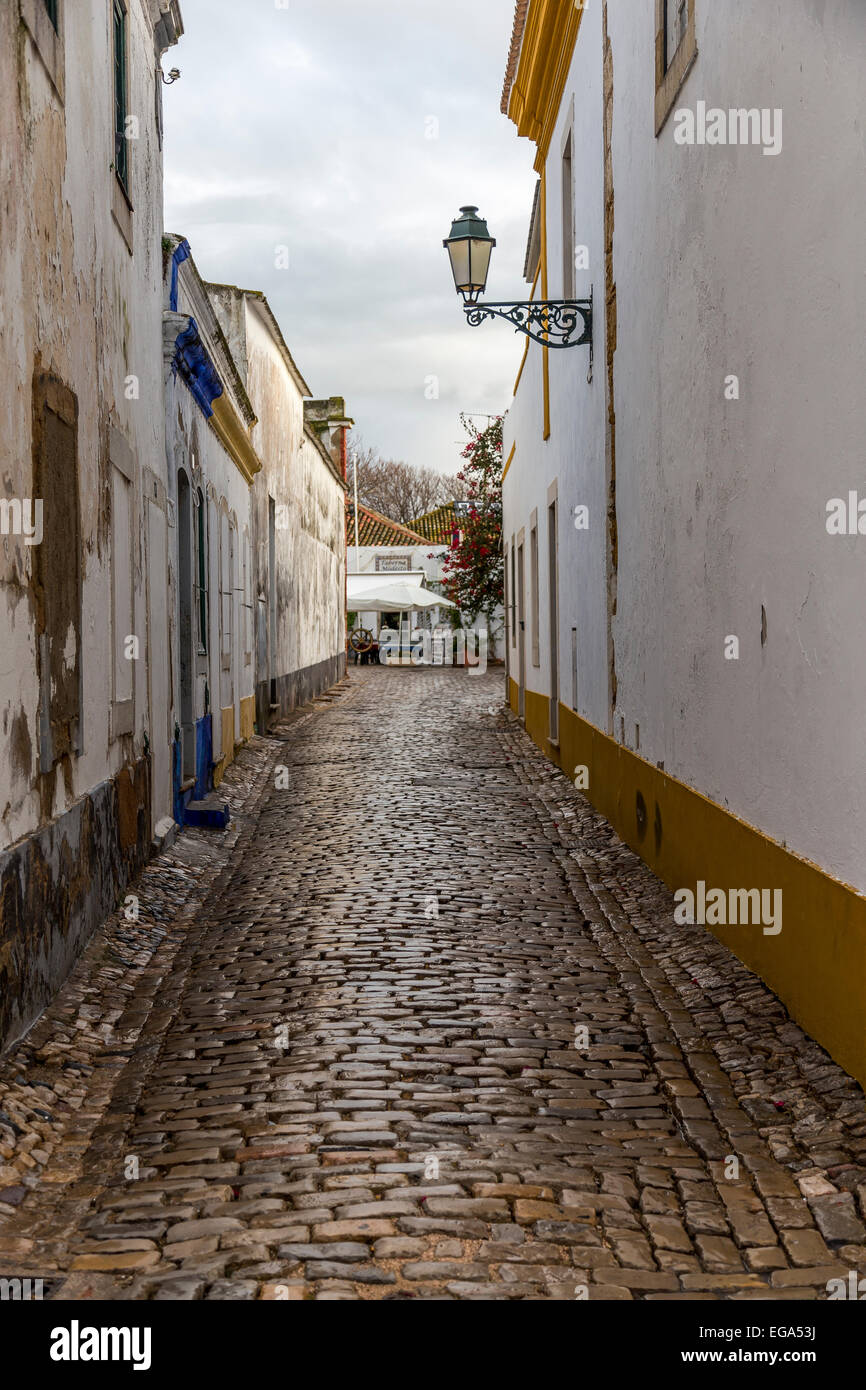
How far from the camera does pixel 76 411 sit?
6145 mm

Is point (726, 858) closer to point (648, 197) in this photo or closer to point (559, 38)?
point (648, 197)

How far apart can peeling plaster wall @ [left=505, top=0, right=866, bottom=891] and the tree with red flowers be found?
24698 millimetres

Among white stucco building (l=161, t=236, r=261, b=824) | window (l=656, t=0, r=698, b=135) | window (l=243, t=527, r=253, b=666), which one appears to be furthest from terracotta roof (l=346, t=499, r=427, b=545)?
window (l=656, t=0, r=698, b=135)

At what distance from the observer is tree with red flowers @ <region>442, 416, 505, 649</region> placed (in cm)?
3450

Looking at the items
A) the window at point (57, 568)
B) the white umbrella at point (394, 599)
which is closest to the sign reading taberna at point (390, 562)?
the white umbrella at point (394, 599)

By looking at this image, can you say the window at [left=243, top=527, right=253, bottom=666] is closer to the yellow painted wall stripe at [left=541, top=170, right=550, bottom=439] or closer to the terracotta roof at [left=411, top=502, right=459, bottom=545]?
the yellow painted wall stripe at [left=541, top=170, right=550, bottom=439]

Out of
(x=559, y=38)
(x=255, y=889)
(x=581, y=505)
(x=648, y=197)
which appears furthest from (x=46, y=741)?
(x=559, y=38)

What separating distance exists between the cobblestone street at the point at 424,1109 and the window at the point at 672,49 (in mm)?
4056

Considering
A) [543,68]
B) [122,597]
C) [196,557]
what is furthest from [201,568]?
[543,68]

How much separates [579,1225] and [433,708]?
63.3ft

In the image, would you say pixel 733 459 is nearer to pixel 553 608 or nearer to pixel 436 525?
pixel 553 608

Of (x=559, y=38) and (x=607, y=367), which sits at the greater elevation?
(x=559, y=38)

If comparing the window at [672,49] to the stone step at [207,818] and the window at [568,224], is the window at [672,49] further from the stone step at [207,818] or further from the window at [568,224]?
the stone step at [207,818]
